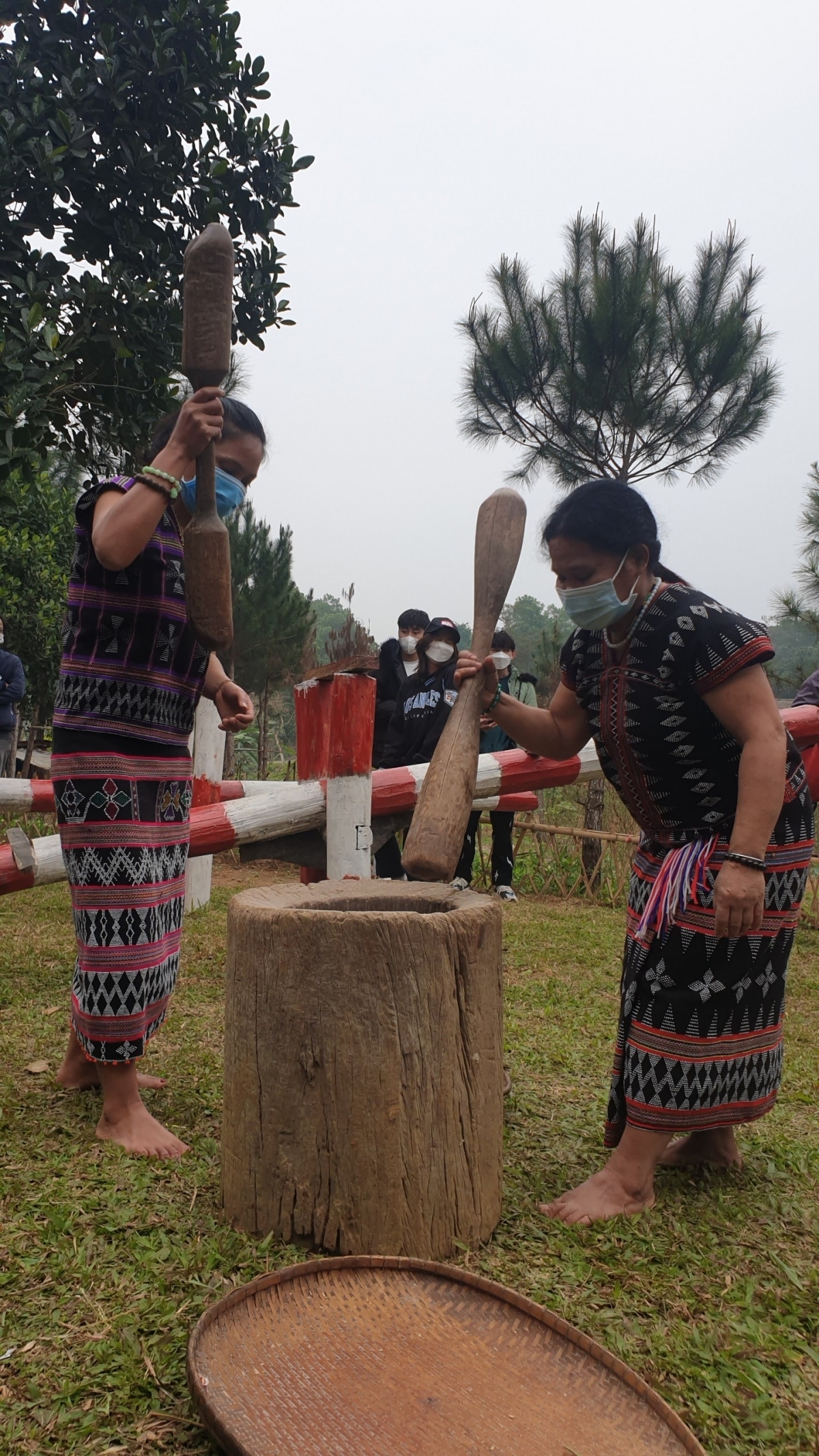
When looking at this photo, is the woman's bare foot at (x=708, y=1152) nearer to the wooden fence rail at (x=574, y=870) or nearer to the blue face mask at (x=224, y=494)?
the blue face mask at (x=224, y=494)

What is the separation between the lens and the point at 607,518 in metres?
2.12

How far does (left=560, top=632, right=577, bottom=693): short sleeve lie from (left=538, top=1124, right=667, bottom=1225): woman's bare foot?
1063 mm

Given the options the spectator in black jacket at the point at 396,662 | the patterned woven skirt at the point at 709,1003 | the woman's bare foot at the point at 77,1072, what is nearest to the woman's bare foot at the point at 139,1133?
the woman's bare foot at the point at 77,1072

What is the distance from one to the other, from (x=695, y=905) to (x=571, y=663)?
68 centimetres

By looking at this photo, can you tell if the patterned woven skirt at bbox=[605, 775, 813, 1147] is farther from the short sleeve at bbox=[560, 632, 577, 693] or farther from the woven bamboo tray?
the woven bamboo tray

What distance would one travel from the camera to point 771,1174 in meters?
2.38

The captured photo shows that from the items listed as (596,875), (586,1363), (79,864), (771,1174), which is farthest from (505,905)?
(586,1363)

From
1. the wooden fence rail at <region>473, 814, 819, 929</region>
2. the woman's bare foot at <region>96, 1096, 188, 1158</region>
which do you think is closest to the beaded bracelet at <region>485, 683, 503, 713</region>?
the woman's bare foot at <region>96, 1096, 188, 1158</region>

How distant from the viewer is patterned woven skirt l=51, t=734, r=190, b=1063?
7.29 feet

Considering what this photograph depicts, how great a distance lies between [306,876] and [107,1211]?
2739 mm

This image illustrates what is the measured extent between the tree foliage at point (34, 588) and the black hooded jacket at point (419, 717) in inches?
234

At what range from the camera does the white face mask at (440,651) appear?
5.70 metres

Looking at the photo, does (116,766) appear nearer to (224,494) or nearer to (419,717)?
(224,494)

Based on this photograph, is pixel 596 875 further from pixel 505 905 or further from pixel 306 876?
pixel 306 876
